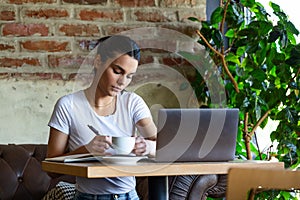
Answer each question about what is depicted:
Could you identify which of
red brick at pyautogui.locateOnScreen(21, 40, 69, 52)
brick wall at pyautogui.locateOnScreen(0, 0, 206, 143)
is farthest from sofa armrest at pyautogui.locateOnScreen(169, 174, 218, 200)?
red brick at pyautogui.locateOnScreen(21, 40, 69, 52)

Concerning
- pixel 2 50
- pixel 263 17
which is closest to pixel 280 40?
pixel 263 17

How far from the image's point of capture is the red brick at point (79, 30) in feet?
12.1

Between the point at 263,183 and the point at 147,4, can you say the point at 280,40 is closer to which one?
the point at 147,4

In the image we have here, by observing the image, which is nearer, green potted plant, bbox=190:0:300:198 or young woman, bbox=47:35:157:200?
young woman, bbox=47:35:157:200

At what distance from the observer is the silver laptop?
2242 millimetres

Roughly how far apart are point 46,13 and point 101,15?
306 millimetres

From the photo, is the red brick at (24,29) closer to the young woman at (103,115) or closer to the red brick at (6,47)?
the red brick at (6,47)

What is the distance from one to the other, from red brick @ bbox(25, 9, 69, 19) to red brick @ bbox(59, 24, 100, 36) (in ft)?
0.22

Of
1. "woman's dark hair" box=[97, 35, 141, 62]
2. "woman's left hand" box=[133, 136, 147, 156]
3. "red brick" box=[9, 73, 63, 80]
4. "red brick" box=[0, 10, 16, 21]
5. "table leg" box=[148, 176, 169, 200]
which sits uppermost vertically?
"red brick" box=[0, 10, 16, 21]

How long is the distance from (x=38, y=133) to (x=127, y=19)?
2.65ft

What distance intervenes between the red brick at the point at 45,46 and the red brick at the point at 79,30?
69mm

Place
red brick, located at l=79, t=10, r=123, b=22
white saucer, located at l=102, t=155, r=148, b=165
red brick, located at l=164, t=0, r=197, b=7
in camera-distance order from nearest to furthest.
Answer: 1. white saucer, located at l=102, t=155, r=148, b=165
2. red brick, located at l=79, t=10, r=123, b=22
3. red brick, located at l=164, t=0, r=197, b=7

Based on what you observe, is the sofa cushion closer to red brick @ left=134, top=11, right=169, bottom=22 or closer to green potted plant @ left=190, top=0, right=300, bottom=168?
green potted plant @ left=190, top=0, right=300, bottom=168

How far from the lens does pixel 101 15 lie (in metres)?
3.74
